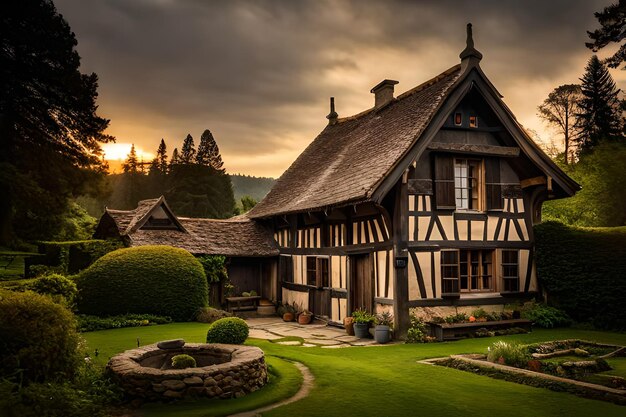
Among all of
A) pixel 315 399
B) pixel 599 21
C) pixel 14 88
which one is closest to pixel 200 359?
pixel 315 399

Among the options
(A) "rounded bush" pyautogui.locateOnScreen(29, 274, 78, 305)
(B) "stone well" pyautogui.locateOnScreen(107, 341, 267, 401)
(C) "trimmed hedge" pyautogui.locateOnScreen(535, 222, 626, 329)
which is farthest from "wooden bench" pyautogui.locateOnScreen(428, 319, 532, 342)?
(A) "rounded bush" pyautogui.locateOnScreen(29, 274, 78, 305)

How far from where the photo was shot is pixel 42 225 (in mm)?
35344

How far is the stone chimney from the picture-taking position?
21616 mm

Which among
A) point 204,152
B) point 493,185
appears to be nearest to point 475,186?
point 493,185

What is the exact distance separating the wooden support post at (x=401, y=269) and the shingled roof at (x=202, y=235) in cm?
901

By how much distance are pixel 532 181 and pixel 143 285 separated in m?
14.4

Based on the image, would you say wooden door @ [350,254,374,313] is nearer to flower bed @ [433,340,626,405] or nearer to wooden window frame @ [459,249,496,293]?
wooden window frame @ [459,249,496,293]

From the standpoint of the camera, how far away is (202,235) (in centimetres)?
2217

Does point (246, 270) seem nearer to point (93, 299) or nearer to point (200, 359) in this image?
point (93, 299)

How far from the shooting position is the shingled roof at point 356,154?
15.1 m

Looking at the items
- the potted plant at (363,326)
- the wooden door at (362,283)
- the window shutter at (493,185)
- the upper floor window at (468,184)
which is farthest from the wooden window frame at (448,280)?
the window shutter at (493,185)

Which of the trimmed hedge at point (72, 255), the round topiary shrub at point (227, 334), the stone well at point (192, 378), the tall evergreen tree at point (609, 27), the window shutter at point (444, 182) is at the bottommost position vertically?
the stone well at point (192, 378)

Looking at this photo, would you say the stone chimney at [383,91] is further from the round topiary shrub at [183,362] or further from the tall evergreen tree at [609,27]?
the round topiary shrub at [183,362]

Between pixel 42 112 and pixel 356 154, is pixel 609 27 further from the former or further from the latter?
pixel 42 112
